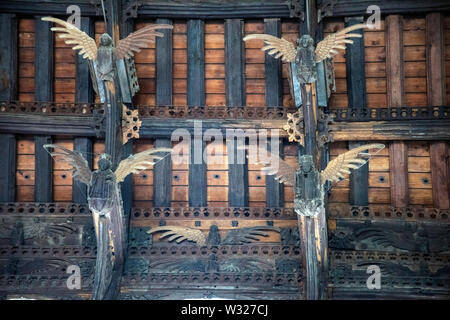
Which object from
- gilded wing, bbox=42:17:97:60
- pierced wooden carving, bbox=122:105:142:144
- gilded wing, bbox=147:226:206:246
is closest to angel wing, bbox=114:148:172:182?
pierced wooden carving, bbox=122:105:142:144

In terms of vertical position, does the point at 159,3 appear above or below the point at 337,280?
above

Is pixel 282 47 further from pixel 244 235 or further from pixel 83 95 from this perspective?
pixel 83 95

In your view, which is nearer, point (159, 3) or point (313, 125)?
point (313, 125)

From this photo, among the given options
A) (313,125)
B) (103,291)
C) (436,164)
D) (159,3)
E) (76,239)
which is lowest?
(103,291)

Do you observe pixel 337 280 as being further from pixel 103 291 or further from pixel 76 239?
pixel 76 239

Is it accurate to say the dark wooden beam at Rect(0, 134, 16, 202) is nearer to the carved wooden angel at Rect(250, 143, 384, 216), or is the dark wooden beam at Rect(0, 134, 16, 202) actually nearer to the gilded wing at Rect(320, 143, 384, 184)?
the carved wooden angel at Rect(250, 143, 384, 216)

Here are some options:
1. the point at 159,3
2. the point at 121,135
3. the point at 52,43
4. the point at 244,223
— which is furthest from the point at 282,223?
the point at 52,43

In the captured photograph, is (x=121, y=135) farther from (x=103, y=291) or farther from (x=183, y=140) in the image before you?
(x=103, y=291)

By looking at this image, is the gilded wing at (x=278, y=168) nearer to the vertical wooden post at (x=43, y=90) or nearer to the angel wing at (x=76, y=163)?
the angel wing at (x=76, y=163)
